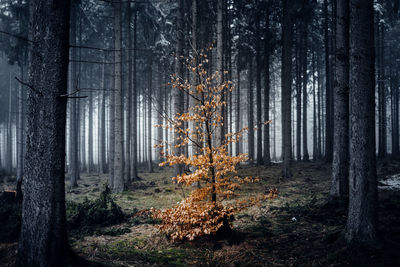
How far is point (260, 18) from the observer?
1759 cm

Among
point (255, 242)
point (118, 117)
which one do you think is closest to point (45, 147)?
point (255, 242)

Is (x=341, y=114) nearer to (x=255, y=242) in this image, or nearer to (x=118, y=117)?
(x=255, y=242)

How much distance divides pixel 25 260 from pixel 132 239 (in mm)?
2506

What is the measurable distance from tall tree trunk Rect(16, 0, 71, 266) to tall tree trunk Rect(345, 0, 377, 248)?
491 cm

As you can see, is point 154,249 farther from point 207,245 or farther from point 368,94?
point 368,94

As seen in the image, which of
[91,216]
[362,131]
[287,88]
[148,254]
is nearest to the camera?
[362,131]

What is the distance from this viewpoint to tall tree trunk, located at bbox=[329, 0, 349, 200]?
265 inches

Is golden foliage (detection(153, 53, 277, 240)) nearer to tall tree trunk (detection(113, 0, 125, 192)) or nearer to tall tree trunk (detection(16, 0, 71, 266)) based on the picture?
tall tree trunk (detection(16, 0, 71, 266))

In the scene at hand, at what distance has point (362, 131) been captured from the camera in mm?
4305

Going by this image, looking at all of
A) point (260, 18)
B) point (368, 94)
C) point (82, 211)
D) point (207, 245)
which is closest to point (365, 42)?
point (368, 94)

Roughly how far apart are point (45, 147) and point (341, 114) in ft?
23.3

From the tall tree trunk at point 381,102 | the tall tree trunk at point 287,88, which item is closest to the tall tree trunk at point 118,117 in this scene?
the tall tree trunk at point 287,88

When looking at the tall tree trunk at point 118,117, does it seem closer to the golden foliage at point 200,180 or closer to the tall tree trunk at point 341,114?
the golden foliage at point 200,180

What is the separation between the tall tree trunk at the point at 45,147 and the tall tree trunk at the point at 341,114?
668 cm
